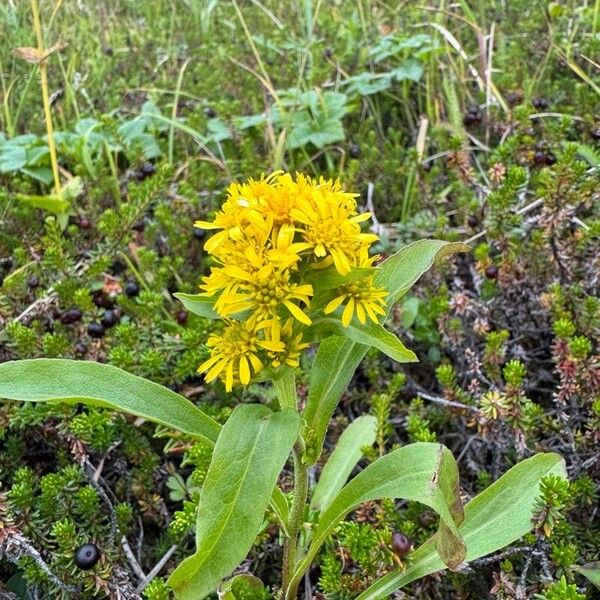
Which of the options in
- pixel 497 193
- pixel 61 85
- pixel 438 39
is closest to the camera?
pixel 497 193

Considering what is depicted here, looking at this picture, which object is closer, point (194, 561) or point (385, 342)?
point (194, 561)

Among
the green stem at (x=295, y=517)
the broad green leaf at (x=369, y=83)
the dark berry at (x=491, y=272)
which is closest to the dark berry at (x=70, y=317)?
the green stem at (x=295, y=517)

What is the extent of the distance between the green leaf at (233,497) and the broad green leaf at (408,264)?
36 cm

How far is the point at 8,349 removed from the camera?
201 cm

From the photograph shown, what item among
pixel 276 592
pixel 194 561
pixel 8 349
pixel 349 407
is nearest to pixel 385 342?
pixel 194 561

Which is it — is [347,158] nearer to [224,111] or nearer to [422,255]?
[224,111]

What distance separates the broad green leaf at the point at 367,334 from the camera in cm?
116

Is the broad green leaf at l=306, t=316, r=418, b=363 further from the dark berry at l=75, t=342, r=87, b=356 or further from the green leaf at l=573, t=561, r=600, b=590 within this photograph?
the dark berry at l=75, t=342, r=87, b=356

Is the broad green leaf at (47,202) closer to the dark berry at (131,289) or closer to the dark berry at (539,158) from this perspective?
the dark berry at (131,289)

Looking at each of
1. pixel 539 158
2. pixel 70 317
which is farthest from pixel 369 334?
pixel 539 158

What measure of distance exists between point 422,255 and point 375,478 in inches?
17.8

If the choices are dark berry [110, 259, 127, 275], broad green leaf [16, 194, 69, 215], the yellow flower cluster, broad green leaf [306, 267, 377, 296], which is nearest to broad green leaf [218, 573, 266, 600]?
the yellow flower cluster

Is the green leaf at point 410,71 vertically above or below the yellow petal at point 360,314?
below

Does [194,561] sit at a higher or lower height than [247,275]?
lower
